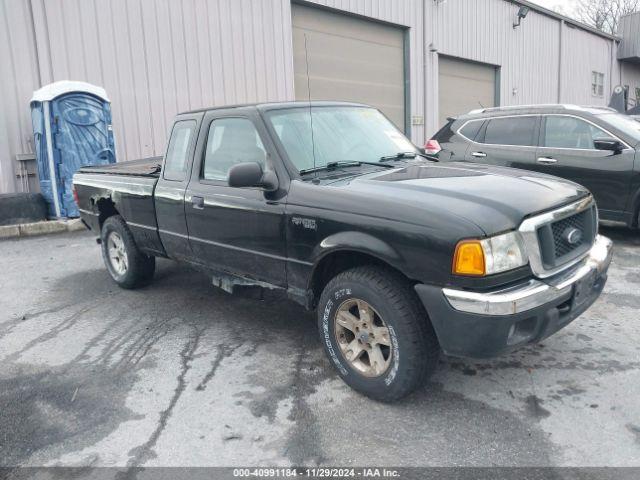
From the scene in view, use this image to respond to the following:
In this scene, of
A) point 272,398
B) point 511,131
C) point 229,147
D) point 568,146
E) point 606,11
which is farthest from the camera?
point 606,11

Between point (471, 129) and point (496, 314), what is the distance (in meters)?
5.59

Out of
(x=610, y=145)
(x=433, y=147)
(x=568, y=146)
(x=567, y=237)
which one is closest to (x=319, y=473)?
(x=567, y=237)

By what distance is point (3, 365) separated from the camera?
386 centimetres

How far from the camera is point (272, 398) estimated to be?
3246 mm

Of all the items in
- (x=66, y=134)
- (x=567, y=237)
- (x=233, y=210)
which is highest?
(x=66, y=134)

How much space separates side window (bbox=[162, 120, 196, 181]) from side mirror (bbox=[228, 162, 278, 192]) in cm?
116

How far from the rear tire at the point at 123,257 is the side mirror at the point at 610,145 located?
523 centimetres

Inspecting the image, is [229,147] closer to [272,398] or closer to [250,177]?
[250,177]

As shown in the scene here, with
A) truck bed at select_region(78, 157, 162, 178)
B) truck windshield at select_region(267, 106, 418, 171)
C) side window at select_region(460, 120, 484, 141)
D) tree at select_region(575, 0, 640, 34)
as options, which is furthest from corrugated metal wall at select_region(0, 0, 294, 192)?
tree at select_region(575, 0, 640, 34)

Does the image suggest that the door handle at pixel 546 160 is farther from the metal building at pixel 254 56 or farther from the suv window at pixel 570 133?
the metal building at pixel 254 56

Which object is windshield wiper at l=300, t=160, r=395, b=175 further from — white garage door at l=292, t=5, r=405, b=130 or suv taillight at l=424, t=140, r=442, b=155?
white garage door at l=292, t=5, r=405, b=130

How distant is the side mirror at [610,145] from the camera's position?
6285 millimetres

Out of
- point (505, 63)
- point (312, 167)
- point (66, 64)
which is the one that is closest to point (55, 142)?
point (66, 64)

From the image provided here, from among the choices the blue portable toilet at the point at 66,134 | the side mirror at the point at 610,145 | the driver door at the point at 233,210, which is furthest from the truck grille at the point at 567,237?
the blue portable toilet at the point at 66,134
